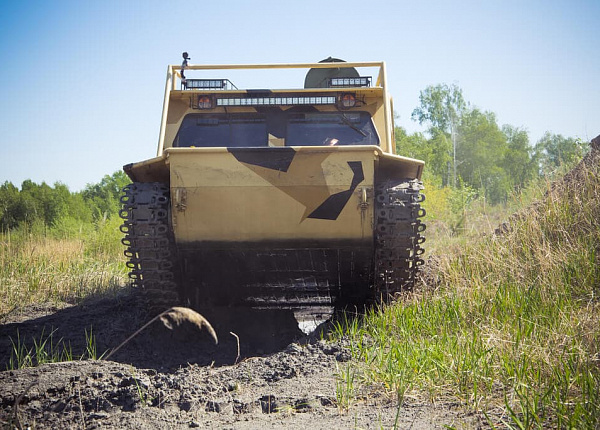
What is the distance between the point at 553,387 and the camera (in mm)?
2746

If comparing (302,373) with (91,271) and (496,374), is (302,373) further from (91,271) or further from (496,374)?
(91,271)

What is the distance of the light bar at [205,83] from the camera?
612 centimetres

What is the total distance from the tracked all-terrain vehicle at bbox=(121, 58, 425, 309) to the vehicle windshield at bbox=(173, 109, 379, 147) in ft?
2.85

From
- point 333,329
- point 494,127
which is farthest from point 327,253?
point 494,127

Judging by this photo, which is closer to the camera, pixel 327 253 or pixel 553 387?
pixel 553 387

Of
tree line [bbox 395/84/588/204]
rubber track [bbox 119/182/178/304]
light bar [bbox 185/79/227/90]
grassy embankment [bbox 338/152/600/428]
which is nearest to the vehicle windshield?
light bar [bbox 185/79/227/90]

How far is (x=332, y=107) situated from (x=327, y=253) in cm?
189

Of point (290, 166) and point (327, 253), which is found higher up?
point (290, 166)

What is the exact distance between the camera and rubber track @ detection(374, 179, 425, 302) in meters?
4.73

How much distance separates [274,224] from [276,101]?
5.99 feet

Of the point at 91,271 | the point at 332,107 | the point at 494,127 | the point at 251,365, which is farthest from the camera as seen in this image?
the point at 494,127

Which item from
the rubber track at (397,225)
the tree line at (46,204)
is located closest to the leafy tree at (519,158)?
the tree line at (46,204)

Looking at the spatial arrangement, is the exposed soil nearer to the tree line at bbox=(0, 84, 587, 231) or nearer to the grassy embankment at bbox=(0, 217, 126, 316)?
the grassy embankment at bbox=(0, 217, 126, 316)

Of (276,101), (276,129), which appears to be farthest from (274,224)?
(276,101)
